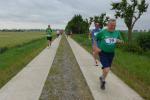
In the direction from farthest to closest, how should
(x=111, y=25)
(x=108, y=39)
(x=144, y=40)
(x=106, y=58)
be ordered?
1. (x=144, y=40)
2. (x=106, y=58)
3. (x=108, y=39)
4. (x=111, y=25)

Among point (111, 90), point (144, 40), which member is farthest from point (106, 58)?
point (144, 40)

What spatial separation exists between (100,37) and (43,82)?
243 cm

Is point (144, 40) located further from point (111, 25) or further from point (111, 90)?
point (111, 25)

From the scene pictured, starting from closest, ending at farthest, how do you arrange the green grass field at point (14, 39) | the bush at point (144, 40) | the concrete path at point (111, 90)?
1. the concrete path at point (111, 90)
2. the bush at point (144, 40)
3. the green grass field at point (14, 39)

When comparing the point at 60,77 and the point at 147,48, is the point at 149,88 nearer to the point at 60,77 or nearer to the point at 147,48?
the point at 60,77

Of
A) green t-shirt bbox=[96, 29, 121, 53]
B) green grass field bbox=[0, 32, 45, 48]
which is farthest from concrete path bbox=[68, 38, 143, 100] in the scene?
green grass field bbox=[0, 32, 45, 48]

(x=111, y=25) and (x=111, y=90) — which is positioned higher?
(x=111, y=25)

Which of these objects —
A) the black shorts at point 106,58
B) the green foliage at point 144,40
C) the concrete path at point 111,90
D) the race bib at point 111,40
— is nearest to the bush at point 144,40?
the green foliage at point 144,40

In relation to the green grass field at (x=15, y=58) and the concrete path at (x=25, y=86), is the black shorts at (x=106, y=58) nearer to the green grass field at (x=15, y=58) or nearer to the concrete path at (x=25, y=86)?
the concrete path at (x=25, y=86)

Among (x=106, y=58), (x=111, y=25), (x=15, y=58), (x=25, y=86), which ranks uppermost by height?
(x=111, y=25)

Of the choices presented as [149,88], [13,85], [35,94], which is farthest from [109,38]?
[13,85]

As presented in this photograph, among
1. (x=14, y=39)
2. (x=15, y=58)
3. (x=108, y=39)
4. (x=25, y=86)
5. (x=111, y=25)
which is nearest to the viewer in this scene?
(x=111, y=25)

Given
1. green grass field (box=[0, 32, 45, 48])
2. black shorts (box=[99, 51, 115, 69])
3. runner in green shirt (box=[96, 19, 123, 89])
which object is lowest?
green grass field (box=[0, 32, 45, 48])

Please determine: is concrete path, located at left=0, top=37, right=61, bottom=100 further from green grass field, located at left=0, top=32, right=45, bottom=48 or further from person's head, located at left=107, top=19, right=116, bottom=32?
green grass field, located at left=0, top=32, right=45, bottom=48
